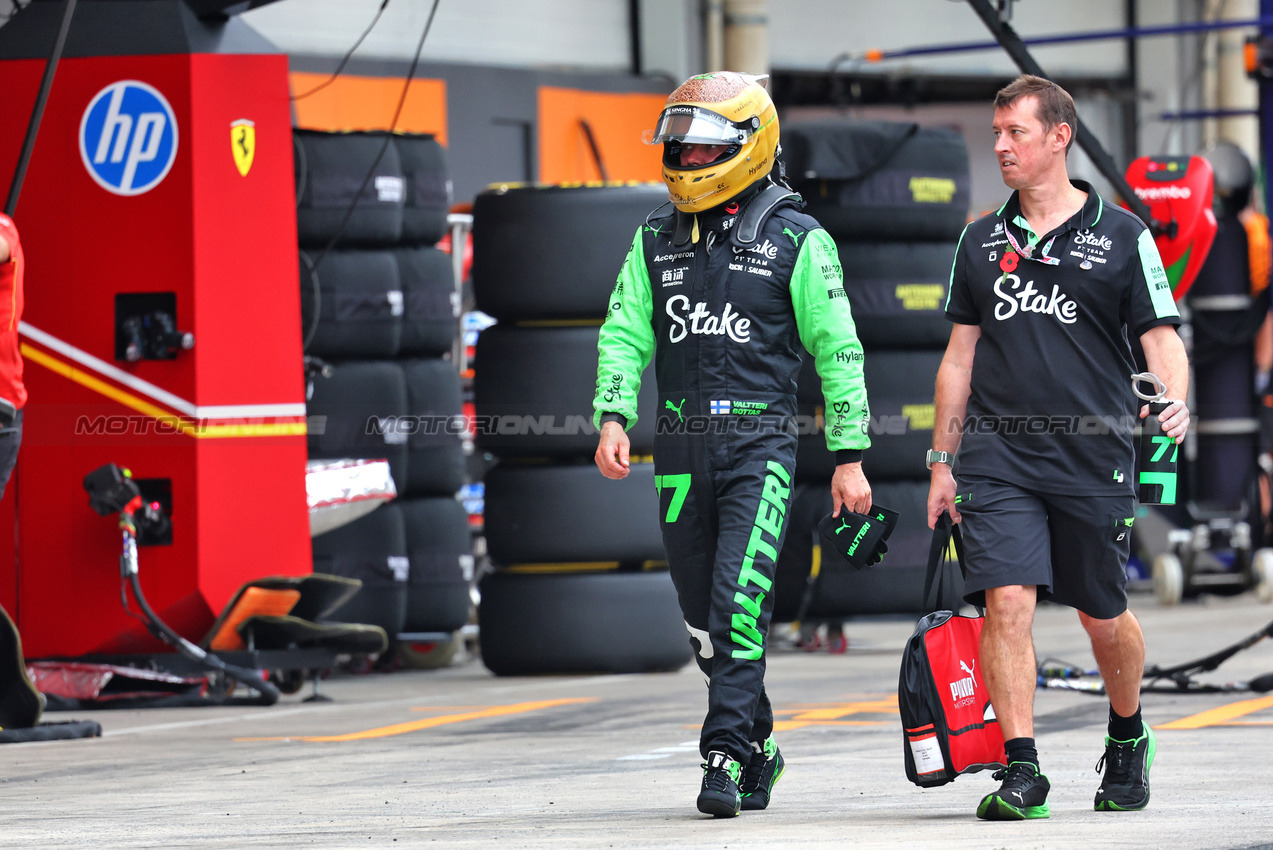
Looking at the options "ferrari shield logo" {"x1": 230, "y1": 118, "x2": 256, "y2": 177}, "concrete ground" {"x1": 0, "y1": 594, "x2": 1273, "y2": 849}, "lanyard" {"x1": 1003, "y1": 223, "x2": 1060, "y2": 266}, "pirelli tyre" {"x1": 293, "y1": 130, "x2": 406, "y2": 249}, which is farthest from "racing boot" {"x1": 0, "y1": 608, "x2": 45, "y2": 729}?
"lanyard" {"x1": 1003, "y1": 223, "x2": 1060, "y2": 266}

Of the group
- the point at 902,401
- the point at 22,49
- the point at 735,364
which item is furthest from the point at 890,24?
the point at 735,364

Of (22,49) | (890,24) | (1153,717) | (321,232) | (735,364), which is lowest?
(1153,717)

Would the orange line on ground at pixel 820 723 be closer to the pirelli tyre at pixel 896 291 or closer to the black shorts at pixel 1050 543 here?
the black shorts at pixel 1050 543

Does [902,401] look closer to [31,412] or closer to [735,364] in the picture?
[31,412]

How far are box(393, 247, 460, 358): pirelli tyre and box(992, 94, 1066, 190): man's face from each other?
5675 mm

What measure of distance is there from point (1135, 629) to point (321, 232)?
5.94 m

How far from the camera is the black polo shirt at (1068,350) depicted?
483 cm

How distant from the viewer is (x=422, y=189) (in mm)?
10391

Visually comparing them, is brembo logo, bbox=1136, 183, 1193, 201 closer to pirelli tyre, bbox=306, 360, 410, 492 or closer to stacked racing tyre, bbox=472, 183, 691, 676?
stacked racing tyre, bbox=472, 183, 691, 676

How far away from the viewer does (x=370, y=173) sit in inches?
391

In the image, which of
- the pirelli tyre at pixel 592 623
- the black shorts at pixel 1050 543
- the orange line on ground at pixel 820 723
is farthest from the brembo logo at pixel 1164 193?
the black shorts at pixel 1050 543

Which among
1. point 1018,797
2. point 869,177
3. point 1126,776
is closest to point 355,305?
point 869,177

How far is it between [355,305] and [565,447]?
139 cm

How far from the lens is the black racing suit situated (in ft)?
16.1
